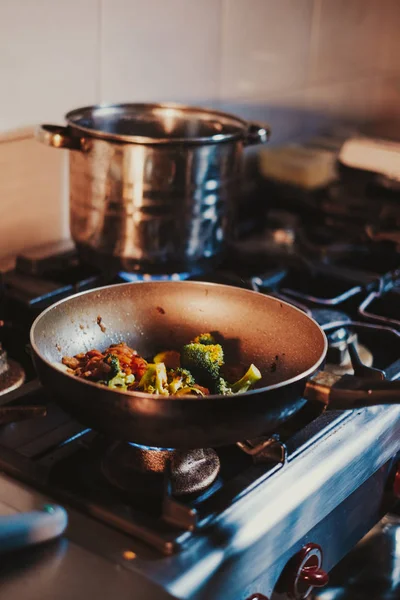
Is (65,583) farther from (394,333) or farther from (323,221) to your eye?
(323,221)

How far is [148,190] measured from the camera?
996mm

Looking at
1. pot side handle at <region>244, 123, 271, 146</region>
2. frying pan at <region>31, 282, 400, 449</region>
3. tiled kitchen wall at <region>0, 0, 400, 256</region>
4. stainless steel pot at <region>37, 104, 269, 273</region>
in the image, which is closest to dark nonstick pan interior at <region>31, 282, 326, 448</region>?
frying pan at <region>31, 282, 400, 449</region>

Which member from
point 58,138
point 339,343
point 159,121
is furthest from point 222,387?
point 159,121

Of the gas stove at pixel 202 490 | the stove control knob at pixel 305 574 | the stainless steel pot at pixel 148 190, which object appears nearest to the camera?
the gas stove at pixel 202 490

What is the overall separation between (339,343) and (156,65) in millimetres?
625

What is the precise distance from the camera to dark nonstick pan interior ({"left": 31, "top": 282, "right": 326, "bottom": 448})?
65 centimetres

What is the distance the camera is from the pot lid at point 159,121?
1113 mm

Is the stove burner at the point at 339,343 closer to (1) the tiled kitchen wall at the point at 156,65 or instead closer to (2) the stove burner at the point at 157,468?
(2) the stove burner at the point at 157,468

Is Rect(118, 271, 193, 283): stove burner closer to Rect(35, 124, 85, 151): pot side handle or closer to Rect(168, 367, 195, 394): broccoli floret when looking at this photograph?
Rect(35, 124, 85, 151): pot side handle

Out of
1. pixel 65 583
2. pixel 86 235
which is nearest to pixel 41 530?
pixel 65 583


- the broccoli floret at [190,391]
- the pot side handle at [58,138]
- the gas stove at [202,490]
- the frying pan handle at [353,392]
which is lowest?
the gas stove at [202,490]

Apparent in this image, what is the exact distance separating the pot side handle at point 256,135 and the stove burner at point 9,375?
1.40ft

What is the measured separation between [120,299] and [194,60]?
2.22 ft

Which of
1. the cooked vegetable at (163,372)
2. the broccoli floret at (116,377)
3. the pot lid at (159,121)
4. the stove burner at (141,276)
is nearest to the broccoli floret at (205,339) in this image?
the cooked vegetable at (163,372)
